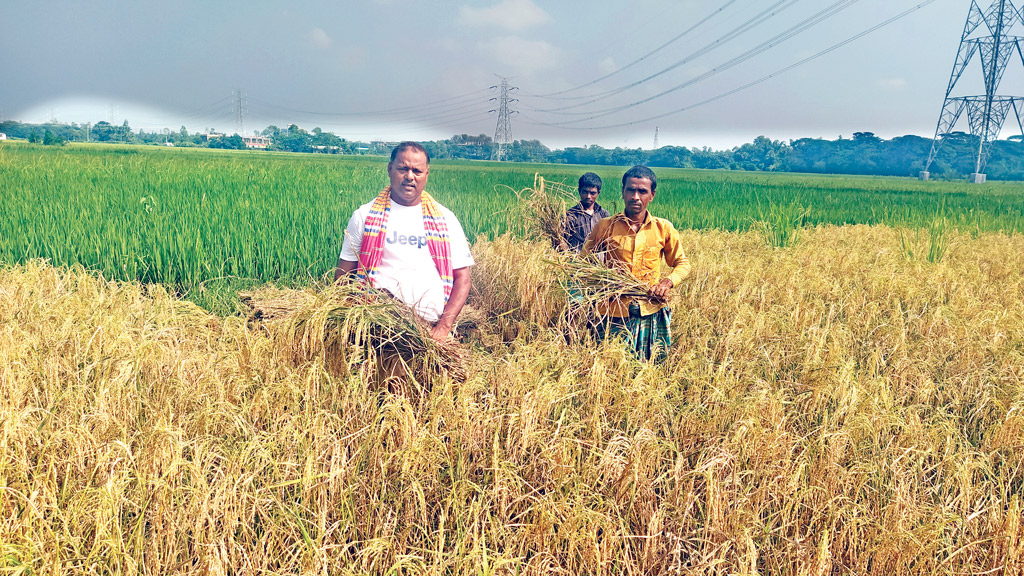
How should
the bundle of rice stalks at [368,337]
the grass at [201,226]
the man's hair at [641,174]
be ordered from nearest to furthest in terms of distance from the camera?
the bundle of rice stalks at [368,337], the man's hair at [641,174], the grass at [201,226]

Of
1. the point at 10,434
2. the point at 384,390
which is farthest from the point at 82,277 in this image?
the point at 384,390

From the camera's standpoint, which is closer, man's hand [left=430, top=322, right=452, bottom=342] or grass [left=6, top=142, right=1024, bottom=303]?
man's hand [left=430, top=322, right=452, bottom=342]

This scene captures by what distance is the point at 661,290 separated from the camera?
Answer: 2.97 m

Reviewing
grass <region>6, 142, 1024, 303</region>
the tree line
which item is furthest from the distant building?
grass <region>6, 142, 1024, 303</region>

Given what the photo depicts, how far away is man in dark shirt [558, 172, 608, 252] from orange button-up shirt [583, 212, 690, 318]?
3.26 feet

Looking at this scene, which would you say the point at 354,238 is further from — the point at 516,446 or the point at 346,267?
the point at 516,446

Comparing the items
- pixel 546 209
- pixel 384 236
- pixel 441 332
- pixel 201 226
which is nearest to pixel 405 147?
pixel 384 236

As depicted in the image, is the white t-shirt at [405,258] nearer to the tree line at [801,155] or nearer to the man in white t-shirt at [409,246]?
the man in white t-shirt at [409,246]

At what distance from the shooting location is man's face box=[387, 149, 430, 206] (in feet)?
9.01

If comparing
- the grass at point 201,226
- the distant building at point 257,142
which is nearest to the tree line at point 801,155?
the distant building at point 257,142

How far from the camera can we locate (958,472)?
2.06m

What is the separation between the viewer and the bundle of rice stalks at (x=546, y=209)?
15.1ft

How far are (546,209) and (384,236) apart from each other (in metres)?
2.22

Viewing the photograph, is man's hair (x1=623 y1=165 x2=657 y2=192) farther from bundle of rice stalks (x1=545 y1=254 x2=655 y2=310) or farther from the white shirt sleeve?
the white shirt sleeve
